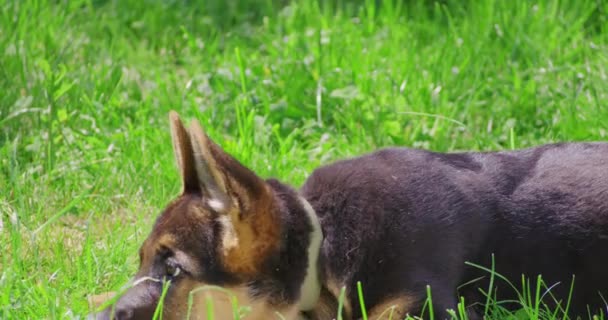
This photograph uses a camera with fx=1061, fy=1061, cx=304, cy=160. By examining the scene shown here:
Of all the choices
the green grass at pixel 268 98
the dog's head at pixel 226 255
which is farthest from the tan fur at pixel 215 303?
the green grass at pixel 268 98

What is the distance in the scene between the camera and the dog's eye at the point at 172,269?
3.23m

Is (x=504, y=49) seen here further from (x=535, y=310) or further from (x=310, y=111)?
(x=535, y=310)

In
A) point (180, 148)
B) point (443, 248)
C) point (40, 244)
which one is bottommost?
point (40, 244)

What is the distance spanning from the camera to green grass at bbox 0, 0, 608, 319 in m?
4.60

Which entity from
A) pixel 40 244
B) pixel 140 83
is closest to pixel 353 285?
pixel 40 244

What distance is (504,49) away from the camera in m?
5.62

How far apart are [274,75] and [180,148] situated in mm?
2203

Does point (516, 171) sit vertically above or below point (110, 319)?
above

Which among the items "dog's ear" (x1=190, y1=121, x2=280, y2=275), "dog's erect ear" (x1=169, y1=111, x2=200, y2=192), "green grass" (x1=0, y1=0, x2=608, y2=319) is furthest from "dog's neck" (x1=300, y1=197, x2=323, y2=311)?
"green grass" (x1=0, y1=0, x2=608, y2=319)

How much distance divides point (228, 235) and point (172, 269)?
210 mm

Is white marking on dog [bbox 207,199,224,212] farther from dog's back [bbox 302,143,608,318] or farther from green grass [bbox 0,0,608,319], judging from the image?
green grass [bbox 0,0,608,319]

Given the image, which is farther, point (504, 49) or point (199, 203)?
point (504, 49)

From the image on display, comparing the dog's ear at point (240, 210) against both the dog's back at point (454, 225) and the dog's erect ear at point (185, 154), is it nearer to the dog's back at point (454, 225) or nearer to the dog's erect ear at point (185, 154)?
the dog's erect ear at point (185, 154)

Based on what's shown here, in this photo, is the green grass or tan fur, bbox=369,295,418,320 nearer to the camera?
tan fur, bbox=369,295,418,320
